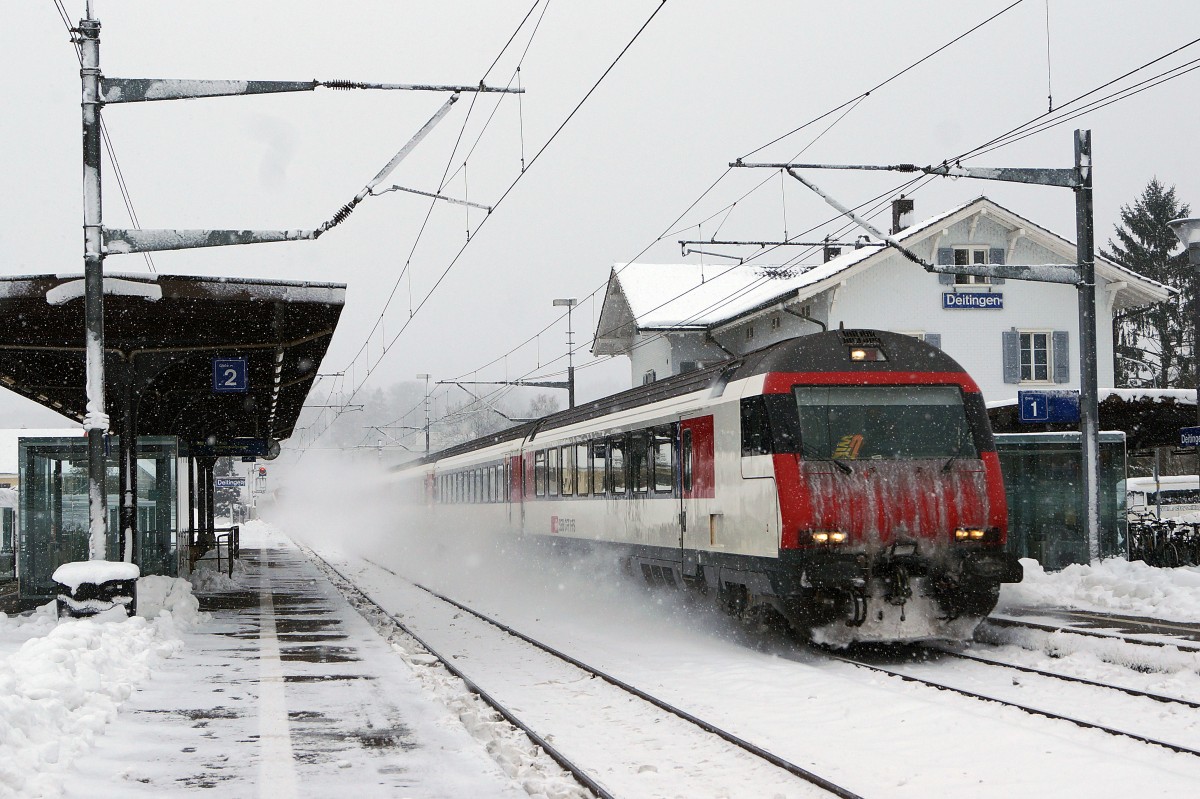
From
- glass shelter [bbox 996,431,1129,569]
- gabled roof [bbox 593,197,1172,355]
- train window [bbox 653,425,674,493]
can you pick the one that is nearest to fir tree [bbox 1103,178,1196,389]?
gabled roof [bbox 593,197,1172,355]

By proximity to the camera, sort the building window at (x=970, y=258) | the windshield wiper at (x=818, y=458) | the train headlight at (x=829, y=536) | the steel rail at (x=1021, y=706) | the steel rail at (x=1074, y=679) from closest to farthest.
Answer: the steel rail at (x=1021, y=706) < the steel rail at (x=1074, y=679) < the train headlight at (x=829, y=536) < the windshield wiper at (x=818, y=458) < the building window at (x=970, y=258)

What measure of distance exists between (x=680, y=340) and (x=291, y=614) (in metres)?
22.8

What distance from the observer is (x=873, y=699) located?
9.64 meters

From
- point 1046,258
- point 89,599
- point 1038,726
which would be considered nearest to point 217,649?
point 89,599

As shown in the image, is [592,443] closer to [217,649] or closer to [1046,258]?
[217,649]

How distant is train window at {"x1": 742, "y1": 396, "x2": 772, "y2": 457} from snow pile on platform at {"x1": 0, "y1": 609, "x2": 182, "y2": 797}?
5657 millimetres

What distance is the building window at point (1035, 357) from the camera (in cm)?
3306

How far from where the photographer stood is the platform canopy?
1341 centimetres

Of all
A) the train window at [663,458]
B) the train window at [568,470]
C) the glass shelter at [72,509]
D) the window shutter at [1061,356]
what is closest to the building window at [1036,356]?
the window shutter at [1061,356]

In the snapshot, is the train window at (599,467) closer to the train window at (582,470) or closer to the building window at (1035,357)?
the train window at (582,470)

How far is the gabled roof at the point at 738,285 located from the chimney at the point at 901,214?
3016 mm

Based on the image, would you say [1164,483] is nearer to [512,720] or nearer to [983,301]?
[983,301]

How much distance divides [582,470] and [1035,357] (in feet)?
61.6

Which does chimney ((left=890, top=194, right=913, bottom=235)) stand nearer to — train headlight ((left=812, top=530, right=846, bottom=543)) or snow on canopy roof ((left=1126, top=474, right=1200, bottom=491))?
snow on canopy roof ((left=1126, top=474, right=1200, bottom=491))
